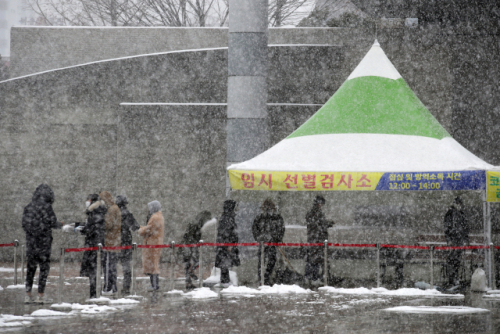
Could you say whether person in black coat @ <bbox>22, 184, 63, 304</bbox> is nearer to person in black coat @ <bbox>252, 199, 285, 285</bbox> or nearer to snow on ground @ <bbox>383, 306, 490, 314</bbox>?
person in black coat @ <bbox>252, 199, 285, 285</bbox>

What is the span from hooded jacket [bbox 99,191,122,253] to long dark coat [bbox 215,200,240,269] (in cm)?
215

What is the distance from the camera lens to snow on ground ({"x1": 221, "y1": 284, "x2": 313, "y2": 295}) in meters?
14.0

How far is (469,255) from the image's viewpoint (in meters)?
15.9

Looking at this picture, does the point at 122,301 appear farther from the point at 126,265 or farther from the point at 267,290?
the point at 267,290

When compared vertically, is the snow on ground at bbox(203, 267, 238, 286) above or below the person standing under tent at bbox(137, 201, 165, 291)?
below

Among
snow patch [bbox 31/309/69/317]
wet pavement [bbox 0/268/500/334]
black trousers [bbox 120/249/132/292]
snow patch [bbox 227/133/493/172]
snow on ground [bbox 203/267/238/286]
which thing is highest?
snow patch [bbox 227/133/493/172]

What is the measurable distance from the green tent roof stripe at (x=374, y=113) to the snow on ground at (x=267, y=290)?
3.27 meters

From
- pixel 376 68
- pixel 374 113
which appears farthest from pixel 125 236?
pixel 376 68

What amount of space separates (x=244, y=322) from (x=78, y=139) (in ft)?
43.2

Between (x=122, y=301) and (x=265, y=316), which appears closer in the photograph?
(x=265, y=316)

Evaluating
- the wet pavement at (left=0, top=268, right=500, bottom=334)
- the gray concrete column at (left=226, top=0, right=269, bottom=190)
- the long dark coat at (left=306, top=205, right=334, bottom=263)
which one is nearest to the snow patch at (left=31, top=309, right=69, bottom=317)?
the wet pavement at (left=0, top=268, right=500, bottom=334)

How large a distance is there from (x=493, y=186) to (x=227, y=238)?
17.2 ft

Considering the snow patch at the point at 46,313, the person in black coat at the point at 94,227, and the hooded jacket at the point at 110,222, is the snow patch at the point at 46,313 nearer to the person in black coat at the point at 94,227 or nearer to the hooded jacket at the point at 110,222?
the person in black coat at the point at 94,227

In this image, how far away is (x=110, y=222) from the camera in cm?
1371
